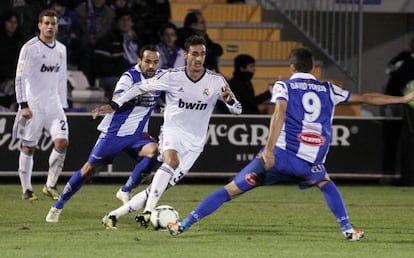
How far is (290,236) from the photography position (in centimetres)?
1220

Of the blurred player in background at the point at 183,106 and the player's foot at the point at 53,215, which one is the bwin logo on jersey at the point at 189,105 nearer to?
the blurred player in background at the point at 183,106

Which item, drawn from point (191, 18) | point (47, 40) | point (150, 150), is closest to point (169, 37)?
point (191, 18)

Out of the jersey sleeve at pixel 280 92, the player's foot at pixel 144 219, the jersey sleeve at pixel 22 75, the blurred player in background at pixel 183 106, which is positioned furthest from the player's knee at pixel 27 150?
the jersey sleeve at pixel 280 92

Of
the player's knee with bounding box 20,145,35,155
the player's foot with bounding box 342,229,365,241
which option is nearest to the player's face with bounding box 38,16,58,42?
the player's knee with bounding box 20,145,35,155

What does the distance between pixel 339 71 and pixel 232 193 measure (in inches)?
450

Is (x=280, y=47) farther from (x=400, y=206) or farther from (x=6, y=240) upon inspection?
(x=6, y=240)

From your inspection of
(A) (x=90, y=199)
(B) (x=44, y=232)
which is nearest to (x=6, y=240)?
(B) (x=44, y=232)

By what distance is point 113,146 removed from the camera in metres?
13.8

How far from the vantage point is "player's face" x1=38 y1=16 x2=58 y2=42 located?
1545 centimetres

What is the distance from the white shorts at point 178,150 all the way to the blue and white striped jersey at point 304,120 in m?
1.48

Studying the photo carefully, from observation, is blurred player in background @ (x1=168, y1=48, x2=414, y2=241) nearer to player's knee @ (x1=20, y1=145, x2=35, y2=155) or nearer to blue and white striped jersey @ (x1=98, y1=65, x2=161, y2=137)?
blue and white striped jersey @ (x1=98, y1=65, x2=161, y2=137)

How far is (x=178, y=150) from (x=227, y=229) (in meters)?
0.93

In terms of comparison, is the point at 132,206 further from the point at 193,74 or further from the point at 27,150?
the point at 27,150

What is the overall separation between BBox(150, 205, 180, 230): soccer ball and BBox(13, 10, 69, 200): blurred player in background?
368cm
